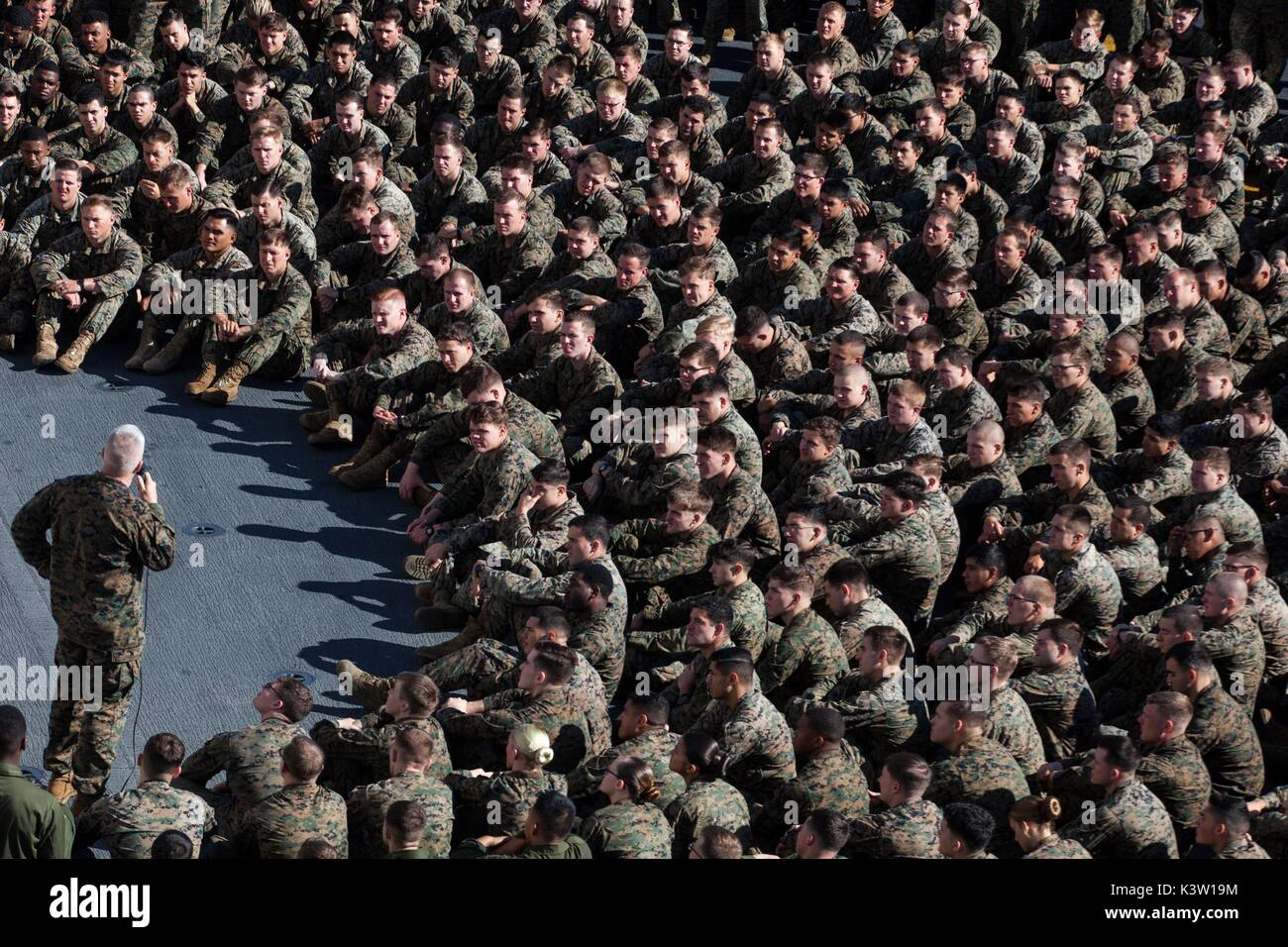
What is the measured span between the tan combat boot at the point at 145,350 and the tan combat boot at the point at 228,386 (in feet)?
1.70

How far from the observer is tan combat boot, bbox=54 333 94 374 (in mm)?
11680

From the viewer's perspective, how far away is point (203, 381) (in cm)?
1157

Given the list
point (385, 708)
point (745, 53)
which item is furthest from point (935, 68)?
point (385, 708)

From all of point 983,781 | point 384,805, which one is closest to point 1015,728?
point 983,781

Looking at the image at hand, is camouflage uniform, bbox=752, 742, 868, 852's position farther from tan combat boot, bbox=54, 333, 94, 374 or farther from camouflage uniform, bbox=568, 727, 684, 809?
tan combat boot, bbox=54, 333, 94, 374

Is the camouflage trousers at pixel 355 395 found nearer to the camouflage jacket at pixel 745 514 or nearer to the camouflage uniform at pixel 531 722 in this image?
the camouflage jacket at pixel 745 514

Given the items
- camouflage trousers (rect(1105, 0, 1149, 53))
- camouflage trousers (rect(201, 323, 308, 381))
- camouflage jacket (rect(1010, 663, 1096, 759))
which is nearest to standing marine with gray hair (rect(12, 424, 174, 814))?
camouflage trousers (rect(201, 323, 308, 381))

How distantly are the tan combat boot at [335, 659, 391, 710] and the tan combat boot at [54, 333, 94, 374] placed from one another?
134 inches

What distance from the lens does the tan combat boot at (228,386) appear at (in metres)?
11.5

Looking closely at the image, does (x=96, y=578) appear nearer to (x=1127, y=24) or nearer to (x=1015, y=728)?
(x=1015, y=728)

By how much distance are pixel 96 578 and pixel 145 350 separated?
4.03 m

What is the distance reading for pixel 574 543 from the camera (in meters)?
9.02

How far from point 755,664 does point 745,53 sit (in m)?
9.53

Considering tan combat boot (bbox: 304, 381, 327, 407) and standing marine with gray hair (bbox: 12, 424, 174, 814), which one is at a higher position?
tan combat boot (bbox: 304, 381, 327, 407)
